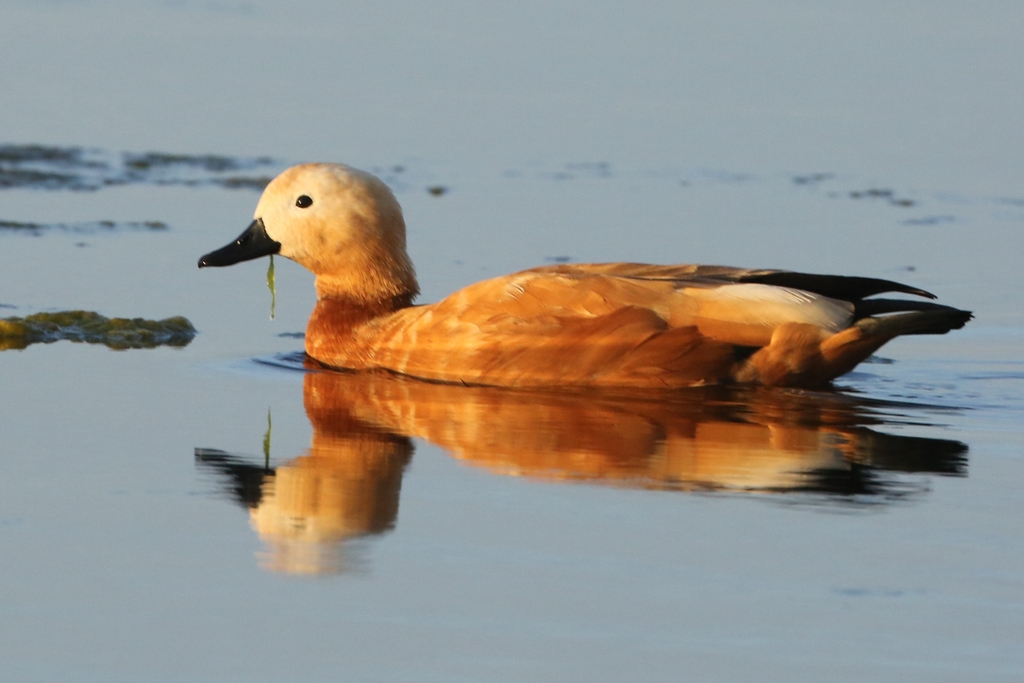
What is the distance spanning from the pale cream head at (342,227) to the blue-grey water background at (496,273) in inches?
19.8

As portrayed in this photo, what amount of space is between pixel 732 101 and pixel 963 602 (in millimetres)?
11865

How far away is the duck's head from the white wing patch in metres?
1.90

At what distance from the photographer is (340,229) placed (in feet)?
31.3

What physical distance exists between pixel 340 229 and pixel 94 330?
1383 millimetres

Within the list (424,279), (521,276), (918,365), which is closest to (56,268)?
(424,279)

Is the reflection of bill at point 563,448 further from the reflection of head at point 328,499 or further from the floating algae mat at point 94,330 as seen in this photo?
the floating algae mat at point 94,330

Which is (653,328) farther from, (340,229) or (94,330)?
(94,330)

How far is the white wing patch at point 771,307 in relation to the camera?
8328mm

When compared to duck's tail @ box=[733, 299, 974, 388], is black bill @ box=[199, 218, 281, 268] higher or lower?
higher

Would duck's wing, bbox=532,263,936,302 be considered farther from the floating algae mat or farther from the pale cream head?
the floating algae mat

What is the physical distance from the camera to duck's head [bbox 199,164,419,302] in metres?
9.52

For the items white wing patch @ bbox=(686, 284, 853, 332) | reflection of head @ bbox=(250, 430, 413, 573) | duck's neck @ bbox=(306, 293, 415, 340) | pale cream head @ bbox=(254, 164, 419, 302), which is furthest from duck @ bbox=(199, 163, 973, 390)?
reflection of head @ bbox=(250, 430, 413, 573)

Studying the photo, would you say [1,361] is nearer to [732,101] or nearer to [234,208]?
[234,208]

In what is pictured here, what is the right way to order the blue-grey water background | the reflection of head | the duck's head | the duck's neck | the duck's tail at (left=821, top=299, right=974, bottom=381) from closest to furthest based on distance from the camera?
the blue-grey water background < the reflection of head < the duck's tail at (left=821, top=299, right=974, bottom=381) < the duck's neck < the duck's head
